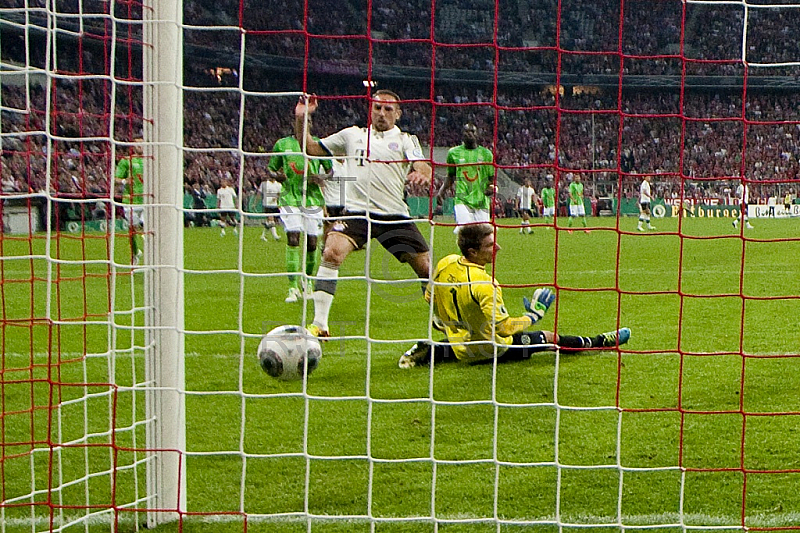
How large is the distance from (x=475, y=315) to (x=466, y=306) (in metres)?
0.08

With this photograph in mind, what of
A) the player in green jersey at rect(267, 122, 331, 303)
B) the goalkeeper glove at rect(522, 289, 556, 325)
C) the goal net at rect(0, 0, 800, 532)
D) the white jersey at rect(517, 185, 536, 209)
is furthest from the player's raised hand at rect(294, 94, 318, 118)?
the white jersey at rect(517, 185, 536, 209)

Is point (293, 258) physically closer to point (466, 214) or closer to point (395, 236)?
point (395, 236)

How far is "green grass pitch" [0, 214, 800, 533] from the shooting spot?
3402mm

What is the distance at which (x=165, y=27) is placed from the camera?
315cm

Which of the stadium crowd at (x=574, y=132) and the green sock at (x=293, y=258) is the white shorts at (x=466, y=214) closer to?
the green sock at (x=293, y=258)

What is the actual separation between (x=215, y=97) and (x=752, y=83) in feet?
63.2

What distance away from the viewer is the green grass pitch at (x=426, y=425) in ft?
11.2

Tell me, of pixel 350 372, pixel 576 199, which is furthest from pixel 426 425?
pixel 576 199

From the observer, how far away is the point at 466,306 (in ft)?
18.4

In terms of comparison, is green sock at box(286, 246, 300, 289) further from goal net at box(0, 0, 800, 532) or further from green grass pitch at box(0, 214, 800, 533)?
green grass pitch at box(0, 214, 800, 533)

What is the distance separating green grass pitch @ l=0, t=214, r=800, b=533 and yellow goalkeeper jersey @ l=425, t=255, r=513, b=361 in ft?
0.60

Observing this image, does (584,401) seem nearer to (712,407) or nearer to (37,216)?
(712,407)

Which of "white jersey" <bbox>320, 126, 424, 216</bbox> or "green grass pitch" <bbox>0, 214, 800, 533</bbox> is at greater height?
"white jersey" <bbox>320, 126, 424, 216</bbox>

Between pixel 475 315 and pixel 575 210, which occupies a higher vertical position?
pixel 575 210
